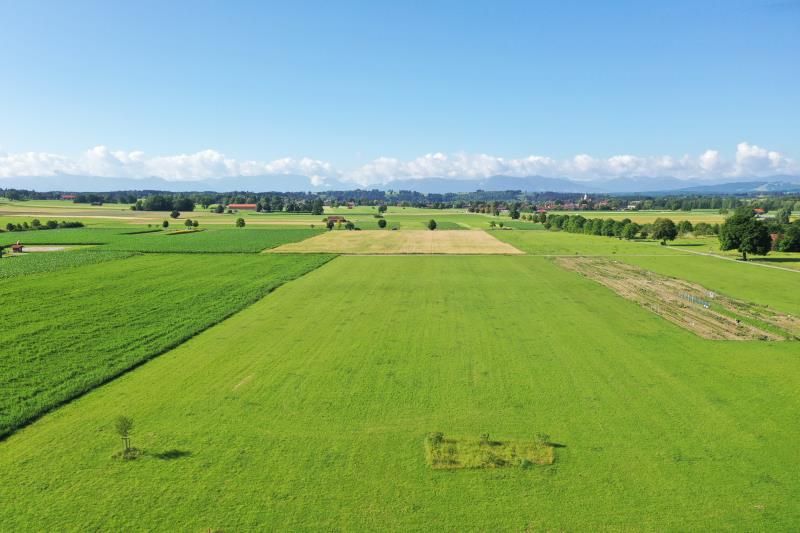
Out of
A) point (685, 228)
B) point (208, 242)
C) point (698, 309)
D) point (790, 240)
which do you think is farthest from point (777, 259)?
point (208, 242)

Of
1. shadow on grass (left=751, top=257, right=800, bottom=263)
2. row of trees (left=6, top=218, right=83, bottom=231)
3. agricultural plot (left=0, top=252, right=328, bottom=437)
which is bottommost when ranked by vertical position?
shadow on grass (left=751, top=257, right=800, bottom=263)

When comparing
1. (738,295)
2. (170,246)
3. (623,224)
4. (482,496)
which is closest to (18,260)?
(170,246)

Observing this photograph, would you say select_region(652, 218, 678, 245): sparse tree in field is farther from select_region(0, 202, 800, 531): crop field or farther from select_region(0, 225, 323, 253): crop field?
select_region(0, 225, 323, 253): crop field

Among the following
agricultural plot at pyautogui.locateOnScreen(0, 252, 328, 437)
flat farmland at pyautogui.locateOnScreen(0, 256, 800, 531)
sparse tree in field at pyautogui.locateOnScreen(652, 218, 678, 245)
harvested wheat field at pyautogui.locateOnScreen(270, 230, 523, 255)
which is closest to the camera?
flat farmland at pyautogui.locateOnScreen(0, 256, 800, 531)

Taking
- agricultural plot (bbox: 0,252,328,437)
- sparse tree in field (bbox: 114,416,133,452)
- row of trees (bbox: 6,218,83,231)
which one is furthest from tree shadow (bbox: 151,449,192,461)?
row of trees (bbox: 6,218,83,231)

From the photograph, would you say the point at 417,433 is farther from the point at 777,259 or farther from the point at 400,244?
the point at 400,244

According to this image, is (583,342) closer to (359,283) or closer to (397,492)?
(397,492)

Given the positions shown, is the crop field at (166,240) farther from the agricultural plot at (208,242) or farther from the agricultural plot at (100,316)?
the agricultural plot at (100,316)
